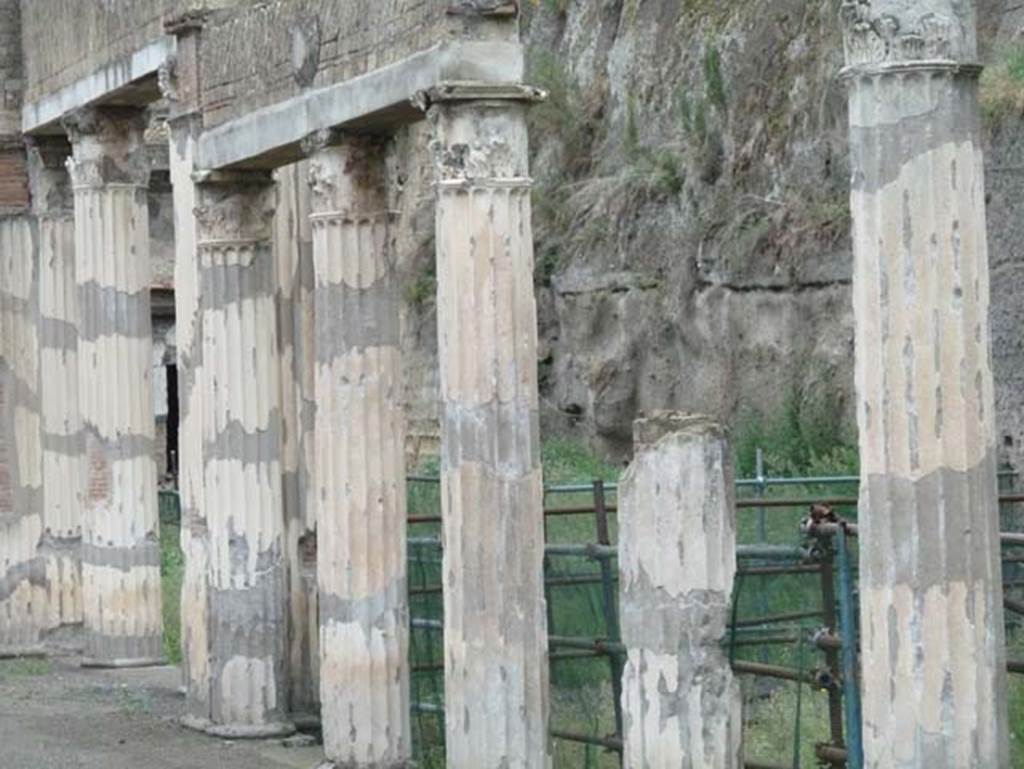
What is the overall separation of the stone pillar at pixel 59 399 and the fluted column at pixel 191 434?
3.46m

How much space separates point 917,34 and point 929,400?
1051 mm

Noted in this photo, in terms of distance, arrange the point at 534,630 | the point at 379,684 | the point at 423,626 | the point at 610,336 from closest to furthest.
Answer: the point at 534,630, the point at 379,684, the point at 423,626, the point at 610,336

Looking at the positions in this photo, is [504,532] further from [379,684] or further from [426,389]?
[426,389]

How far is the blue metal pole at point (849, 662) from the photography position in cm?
808

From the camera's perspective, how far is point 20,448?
17141 mm

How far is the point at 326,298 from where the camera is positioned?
11328 millimetres

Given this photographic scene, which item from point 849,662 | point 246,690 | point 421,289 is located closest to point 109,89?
point 246,690

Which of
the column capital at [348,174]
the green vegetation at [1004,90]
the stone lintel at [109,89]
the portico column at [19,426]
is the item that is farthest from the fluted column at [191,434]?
the green vegetation at [1004,90]

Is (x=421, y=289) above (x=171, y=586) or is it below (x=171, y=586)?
above

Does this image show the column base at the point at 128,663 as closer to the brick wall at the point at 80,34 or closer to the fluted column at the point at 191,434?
the fluted column at the point at 191,434

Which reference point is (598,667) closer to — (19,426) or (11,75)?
(19,426)

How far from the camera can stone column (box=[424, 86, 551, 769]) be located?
981 cm

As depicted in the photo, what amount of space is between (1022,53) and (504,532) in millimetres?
8437

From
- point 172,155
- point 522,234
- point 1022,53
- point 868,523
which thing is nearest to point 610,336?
point 1022,53
